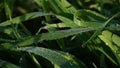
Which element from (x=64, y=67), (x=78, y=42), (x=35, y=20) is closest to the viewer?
(x=64, y=67)

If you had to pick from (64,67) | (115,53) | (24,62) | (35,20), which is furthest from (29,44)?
(35,20)

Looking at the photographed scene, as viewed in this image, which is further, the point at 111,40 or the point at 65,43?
the point at 65,43

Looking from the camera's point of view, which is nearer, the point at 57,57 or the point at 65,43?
the point at 57,57

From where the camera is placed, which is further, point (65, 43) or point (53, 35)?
point (65, 43)

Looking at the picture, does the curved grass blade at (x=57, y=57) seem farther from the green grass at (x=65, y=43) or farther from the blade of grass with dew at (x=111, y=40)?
the blade of grass with dew at (x=111, y=40)

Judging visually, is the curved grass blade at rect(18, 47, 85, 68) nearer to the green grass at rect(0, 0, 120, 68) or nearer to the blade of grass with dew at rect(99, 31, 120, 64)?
the green grass at rect(0, 0, 120, 68)

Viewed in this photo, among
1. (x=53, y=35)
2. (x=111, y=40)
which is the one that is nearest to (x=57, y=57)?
(x=53, y=35)

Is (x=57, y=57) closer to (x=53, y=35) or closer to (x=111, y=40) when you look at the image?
(x=53, y=35)

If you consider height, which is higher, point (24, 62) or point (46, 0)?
point (46, 0)

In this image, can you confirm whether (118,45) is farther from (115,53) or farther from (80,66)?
(80,66)
